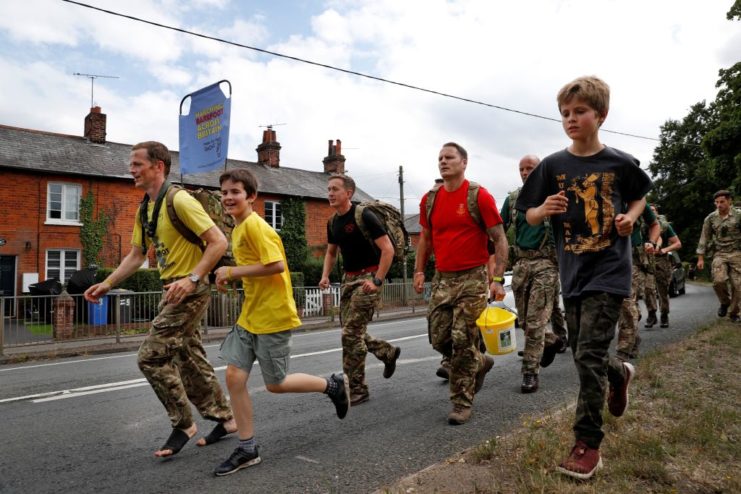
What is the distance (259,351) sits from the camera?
3.70m

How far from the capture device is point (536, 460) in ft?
10.2

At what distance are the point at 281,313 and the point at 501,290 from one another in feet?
6.75

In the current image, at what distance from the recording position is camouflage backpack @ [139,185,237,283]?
386 cm

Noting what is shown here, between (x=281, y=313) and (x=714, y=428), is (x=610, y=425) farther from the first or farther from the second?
(x=281, y=313)

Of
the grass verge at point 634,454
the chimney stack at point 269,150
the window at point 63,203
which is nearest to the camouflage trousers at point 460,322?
the grass verge at point 634,454

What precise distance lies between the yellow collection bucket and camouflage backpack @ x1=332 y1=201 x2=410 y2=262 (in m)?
1.08

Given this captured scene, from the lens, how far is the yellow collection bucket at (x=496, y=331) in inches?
188

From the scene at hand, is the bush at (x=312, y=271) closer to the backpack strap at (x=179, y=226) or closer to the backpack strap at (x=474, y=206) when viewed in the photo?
the backpack strap at (x=474, y=206)

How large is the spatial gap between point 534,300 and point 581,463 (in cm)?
316

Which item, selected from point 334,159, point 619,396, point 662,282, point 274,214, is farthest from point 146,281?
point 334,159

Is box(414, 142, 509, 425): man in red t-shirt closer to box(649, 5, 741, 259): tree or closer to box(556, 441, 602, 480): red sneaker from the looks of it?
box(556, 441, 602, 480): red sneaker

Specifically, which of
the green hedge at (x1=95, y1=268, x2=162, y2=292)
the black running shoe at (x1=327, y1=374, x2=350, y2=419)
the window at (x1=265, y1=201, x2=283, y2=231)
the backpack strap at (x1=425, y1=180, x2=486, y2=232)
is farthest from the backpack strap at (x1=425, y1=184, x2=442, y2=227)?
the window at (x1=265, y1=201, x2=283, y2=231)

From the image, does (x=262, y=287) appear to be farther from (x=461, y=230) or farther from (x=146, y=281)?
(x=146, y=281)

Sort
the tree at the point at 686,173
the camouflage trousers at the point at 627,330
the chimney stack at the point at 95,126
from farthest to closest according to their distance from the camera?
the tree at the point at 686,173
the chimney stack at the point at 95,126
the camouflage trousers at the point at 627,330
